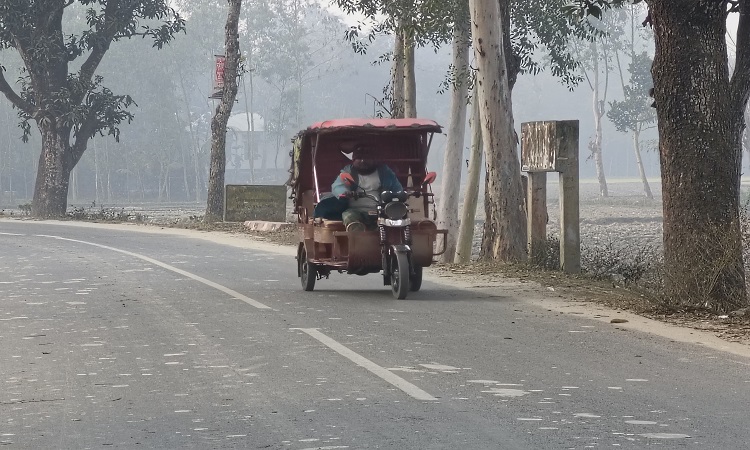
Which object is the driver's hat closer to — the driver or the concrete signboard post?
A: the driver

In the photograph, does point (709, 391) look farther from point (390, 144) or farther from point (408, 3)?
point (408, 3)

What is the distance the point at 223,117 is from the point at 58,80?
8625 millimetres

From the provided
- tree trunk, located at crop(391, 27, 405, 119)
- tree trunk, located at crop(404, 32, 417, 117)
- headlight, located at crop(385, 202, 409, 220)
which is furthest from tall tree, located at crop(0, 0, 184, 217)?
headlight, located at crop(385, 202, 409, 220)

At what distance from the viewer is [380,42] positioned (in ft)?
479

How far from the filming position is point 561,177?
62.9ft

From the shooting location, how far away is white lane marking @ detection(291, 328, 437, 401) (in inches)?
355

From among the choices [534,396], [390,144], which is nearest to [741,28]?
[390,144]

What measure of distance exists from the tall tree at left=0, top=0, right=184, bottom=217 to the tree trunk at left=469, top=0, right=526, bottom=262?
1055 inches

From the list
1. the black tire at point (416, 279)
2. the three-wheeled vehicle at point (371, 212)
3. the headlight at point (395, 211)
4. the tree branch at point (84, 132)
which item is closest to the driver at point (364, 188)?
the three-wheeled vehicle at point (371, 212)

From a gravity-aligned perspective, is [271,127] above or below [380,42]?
below

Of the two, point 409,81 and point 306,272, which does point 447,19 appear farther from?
point 306,272

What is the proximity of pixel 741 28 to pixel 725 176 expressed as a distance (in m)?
3.35

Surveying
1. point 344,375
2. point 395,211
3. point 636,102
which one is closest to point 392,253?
point 395,211

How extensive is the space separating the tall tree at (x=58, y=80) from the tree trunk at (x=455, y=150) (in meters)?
18.6
